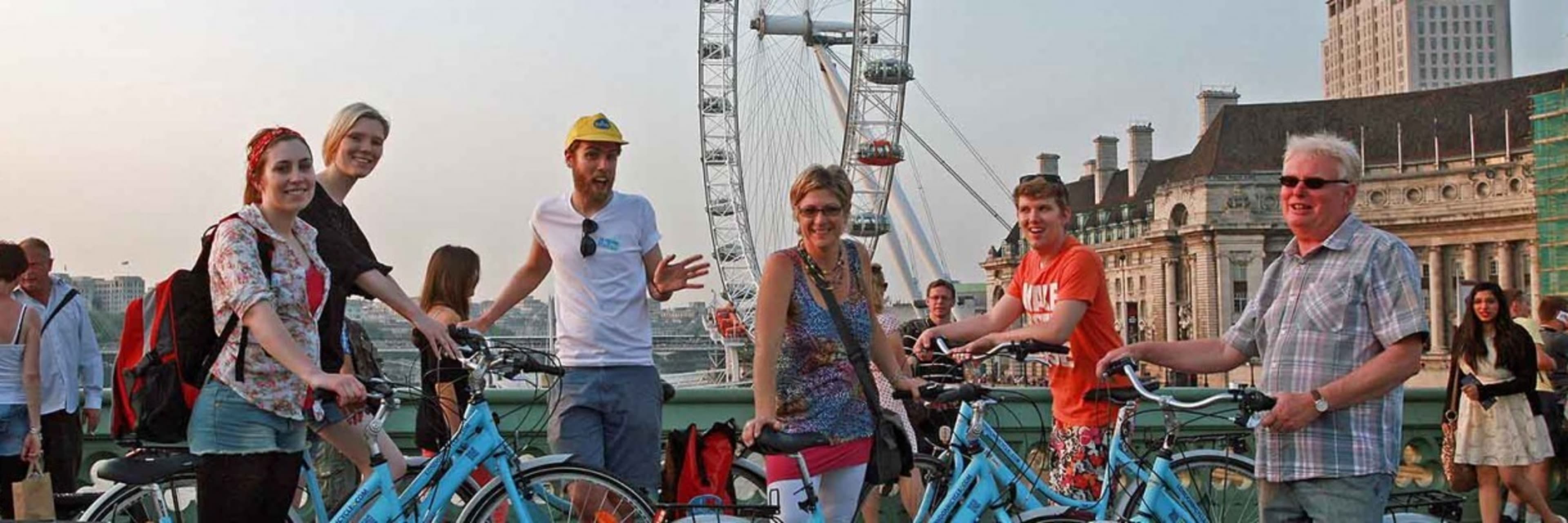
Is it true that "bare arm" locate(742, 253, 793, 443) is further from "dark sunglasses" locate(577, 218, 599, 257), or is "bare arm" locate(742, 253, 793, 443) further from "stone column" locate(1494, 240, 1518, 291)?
"stone column" locate(1494, 240, 1518, 291)

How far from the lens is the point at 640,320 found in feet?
15.6

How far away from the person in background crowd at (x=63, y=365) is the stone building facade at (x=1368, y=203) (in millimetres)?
60372

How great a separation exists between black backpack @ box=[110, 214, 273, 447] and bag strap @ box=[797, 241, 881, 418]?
133cm

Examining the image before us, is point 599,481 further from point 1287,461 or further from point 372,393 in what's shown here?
point 1287,461

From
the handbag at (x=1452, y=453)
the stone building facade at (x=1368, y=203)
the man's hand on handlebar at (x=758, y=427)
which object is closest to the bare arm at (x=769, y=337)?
the man's hand on handlebar at (x=758, y=427)

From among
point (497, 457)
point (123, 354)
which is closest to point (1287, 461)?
point (497, 457)

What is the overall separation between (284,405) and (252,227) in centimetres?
42

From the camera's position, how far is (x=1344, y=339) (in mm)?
3443

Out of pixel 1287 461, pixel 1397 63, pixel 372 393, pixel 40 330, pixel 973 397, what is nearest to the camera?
pixel 1287 461

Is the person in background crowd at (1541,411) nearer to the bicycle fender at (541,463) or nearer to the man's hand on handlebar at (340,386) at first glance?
the bicycle fender at (541,463)

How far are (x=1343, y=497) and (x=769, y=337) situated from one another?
137 cm

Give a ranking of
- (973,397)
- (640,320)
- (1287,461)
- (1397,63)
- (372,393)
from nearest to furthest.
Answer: (1287,461) → (372,393) → (973,397) → (640,320) → (1397,63)

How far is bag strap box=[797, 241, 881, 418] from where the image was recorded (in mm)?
4000

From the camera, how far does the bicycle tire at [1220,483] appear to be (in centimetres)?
475
